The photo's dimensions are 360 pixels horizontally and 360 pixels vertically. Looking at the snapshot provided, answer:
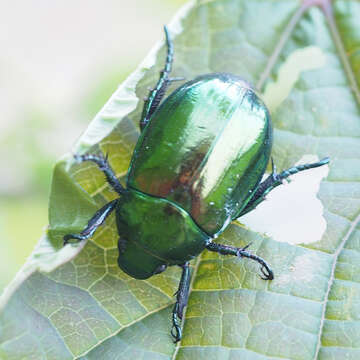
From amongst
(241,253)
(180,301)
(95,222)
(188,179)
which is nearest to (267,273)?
(241,253)

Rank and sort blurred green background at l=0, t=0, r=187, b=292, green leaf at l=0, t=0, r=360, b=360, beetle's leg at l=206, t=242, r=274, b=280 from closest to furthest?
green leaf at l=0, t=0, r=360, b=360 < beetle's leg at l=206, t=242, r=274, b=280 < blurred green background at l=0, t=0, r=187, b=292

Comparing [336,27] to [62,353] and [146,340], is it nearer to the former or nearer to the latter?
[146,340]

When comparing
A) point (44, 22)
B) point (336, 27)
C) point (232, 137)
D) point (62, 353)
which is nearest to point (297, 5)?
point (336, 27)

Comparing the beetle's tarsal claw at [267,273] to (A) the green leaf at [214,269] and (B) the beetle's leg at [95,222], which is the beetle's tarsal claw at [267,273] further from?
(B) the beetle's leg at [95,222]

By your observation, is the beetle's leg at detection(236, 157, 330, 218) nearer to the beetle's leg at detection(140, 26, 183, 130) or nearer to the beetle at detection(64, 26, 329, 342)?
the beetle at detection(64, 26, 329, 342)

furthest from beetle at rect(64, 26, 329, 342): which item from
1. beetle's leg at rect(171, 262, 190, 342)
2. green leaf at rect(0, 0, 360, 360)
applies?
green leaf at rect(0, 0, 360, 360)

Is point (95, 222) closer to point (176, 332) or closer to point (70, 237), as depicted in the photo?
point (70, 237)

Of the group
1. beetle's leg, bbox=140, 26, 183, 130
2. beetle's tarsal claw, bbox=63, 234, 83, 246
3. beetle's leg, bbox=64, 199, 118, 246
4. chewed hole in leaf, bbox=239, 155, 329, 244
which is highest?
beetle's leg, bbox=140, 26, 183, 130
